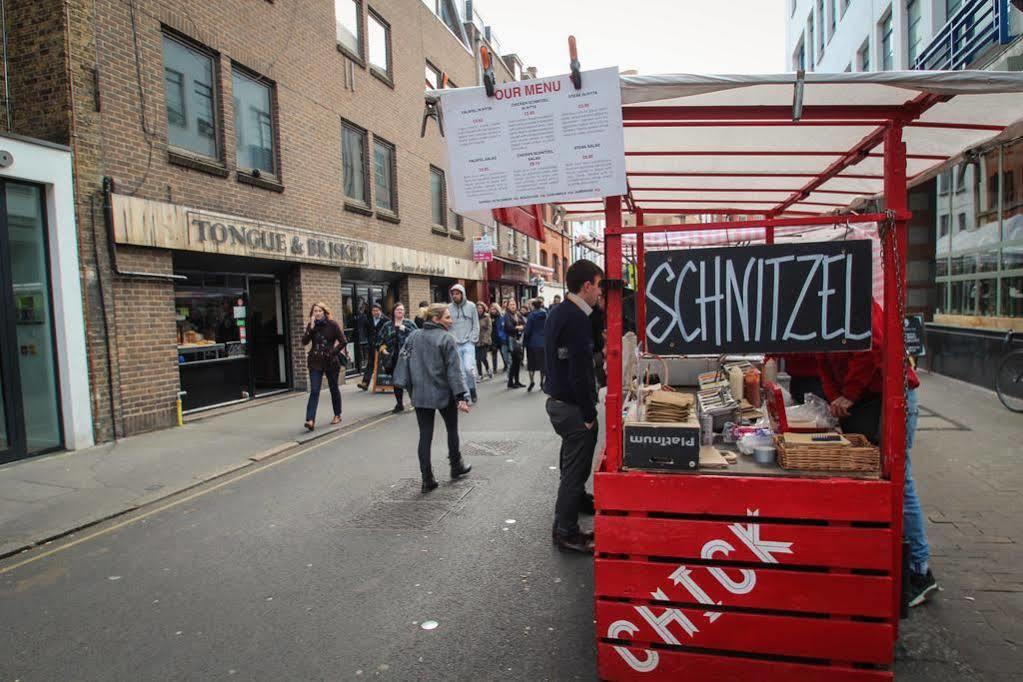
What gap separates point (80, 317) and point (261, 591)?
19.2 feet

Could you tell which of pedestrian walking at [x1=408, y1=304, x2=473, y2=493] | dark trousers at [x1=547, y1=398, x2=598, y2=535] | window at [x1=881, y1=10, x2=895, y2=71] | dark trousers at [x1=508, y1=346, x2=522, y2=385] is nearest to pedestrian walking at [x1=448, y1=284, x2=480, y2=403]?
dark trousers at [x1=508, y1=346, x2=522, y2=385]

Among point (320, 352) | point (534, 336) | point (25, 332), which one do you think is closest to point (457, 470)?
point (320, 352)

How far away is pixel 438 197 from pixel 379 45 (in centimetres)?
504

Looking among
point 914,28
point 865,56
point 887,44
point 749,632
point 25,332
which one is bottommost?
→ point 749,632

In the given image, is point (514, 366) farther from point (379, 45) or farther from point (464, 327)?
point (379, 45)

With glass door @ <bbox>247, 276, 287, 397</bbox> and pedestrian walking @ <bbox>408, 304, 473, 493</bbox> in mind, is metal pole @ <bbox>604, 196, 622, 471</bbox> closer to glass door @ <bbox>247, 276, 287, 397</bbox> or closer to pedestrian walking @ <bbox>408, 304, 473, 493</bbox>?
pedestrian walking @ <bbox>408, 304, 473, 493</bbox>

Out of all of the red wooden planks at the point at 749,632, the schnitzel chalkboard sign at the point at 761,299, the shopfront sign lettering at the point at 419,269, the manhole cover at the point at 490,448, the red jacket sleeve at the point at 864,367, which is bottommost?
the manhole cover at the point at 490,448

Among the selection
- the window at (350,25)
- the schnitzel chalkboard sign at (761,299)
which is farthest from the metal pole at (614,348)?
the window at (350,25)

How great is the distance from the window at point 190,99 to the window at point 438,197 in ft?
30.3

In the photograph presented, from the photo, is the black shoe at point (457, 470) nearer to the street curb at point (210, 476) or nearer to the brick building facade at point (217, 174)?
the street curb at point (210, 476)

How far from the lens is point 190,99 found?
1023 cm

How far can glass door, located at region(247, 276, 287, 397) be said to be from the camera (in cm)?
1287

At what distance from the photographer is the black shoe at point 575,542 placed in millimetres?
4477

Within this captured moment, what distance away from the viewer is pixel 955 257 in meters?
12.5
